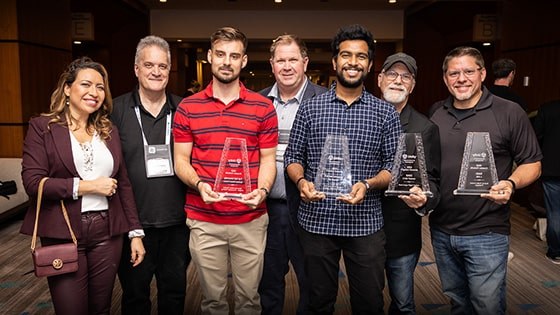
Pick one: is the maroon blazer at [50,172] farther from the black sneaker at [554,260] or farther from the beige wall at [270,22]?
the beige wall at [270,22]

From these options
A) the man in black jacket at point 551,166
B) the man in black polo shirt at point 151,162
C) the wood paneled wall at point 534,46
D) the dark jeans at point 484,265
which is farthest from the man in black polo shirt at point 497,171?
the wood paneled wall at point 534,46

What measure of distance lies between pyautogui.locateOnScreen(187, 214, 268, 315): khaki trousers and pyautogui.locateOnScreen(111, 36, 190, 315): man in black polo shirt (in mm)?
170

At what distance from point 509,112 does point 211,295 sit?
160 centimetres

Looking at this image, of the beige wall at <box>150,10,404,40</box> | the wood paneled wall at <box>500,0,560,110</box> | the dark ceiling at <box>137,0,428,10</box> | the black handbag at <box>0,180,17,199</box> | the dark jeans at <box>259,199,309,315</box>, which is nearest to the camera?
the dark jeans at <box>259,199,309,315</box>

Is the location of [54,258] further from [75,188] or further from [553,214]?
[553,214]

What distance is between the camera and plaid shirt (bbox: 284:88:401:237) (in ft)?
6.77

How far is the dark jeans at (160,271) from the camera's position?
2410 mm

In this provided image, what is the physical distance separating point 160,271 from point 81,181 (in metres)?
0.75

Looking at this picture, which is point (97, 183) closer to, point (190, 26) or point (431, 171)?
point (431, 171)

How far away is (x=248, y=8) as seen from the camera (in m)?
10.2

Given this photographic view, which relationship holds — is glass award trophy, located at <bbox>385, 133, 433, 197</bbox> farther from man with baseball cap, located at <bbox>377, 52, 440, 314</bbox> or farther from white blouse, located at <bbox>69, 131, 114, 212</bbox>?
white blouse, located at <bbox>69, 131, 114, 212</bbox>

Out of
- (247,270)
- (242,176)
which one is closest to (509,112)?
(242,176)

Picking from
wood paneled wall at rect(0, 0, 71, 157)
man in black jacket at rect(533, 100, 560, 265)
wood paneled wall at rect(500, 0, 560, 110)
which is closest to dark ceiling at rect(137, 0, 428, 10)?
wood paneled wall at rect(500, 0, 560, 110)

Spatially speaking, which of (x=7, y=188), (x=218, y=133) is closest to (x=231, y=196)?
(x=218, y=133)
